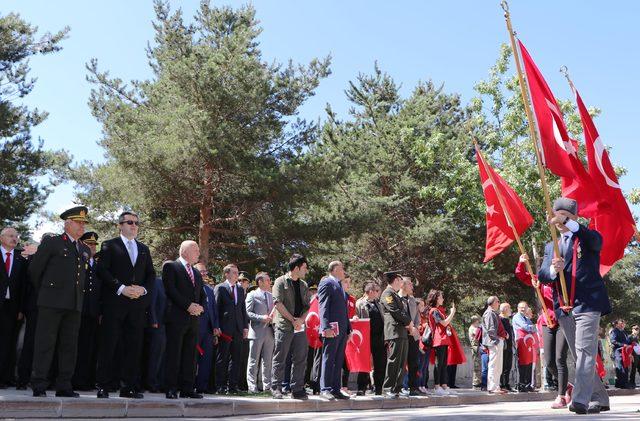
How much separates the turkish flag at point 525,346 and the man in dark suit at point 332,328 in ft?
22.9

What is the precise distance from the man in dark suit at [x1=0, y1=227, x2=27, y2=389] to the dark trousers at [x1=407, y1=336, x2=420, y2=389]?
687cm

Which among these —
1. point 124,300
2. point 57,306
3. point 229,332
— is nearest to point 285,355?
point 229,332

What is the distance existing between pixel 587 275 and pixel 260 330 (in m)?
6.89

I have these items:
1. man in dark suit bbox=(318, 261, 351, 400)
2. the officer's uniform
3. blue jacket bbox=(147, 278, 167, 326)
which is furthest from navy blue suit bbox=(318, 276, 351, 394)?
blue jacket bbox=(147, 278, 167, 326)

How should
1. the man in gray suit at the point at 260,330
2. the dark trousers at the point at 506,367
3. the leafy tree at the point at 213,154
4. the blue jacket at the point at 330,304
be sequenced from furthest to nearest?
the leafy tree at the point at 213,154, the dark trousers at the point at 506,367, the man in gray suit at the point at 260,330, the blue jacket at the point at 330,304

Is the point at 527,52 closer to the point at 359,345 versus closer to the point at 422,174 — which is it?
the point at 359,345

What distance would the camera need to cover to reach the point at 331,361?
11992mm

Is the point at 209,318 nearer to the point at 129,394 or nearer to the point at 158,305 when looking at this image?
the point at 158,305

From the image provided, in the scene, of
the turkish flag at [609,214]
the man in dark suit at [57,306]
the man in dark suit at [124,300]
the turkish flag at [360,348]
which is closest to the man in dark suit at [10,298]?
the man in dark suit at [57,306]

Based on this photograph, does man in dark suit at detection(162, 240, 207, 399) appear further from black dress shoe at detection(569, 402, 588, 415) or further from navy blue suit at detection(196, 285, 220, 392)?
black dress shoe at detection(569, 402, 588, 415)

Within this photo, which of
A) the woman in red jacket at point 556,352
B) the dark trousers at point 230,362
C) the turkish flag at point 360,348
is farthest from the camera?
the turkish flag at point 360,348

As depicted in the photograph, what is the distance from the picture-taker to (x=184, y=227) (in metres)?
28.4

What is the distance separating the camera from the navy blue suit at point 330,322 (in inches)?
466

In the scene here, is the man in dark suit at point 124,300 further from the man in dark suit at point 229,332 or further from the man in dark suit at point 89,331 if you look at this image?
the man in dark suit at point 229,332
